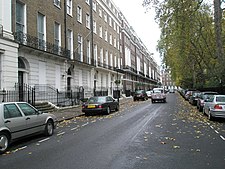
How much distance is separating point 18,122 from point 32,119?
85 cm

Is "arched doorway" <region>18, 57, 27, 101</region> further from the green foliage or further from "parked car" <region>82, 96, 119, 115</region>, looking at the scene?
the green foliage

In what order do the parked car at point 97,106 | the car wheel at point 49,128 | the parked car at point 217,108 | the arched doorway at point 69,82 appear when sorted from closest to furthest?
the car wheel at point 49,128 < the parked car at point 217,108 < the parked car at point 97,106 < the arched doorway at point 69,82

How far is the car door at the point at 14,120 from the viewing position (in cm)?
820

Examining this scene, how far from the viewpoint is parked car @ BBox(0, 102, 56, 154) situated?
7.95 meters

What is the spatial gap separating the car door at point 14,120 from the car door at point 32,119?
239 millimetres

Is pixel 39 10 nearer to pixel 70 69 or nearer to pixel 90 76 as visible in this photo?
pixel 70 69

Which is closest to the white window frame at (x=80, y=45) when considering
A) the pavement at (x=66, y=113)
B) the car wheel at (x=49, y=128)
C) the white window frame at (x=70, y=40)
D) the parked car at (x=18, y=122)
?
the white window frame at (x=70, y=40)

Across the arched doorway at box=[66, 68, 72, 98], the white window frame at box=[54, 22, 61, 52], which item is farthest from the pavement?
the white window frame at box=[54, 22, 61, 52]

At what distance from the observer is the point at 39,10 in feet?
76.0

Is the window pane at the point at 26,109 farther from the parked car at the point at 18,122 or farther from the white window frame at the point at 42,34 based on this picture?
the white window frame at the point at 42,34

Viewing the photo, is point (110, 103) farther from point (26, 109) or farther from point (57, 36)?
point (26, 109)

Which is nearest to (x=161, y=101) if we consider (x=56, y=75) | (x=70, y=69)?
(x=70, y=69)

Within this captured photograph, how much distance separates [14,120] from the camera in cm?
844

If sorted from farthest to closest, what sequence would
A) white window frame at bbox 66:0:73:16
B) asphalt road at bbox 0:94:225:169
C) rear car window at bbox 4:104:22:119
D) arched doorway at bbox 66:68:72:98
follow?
white window frame at bbox 66:0:73:16
arched doorway at bbox 66:68:72:98
rear car window at bbox 4:104:22:119
asphalt road at bbox 0:94:225:169
